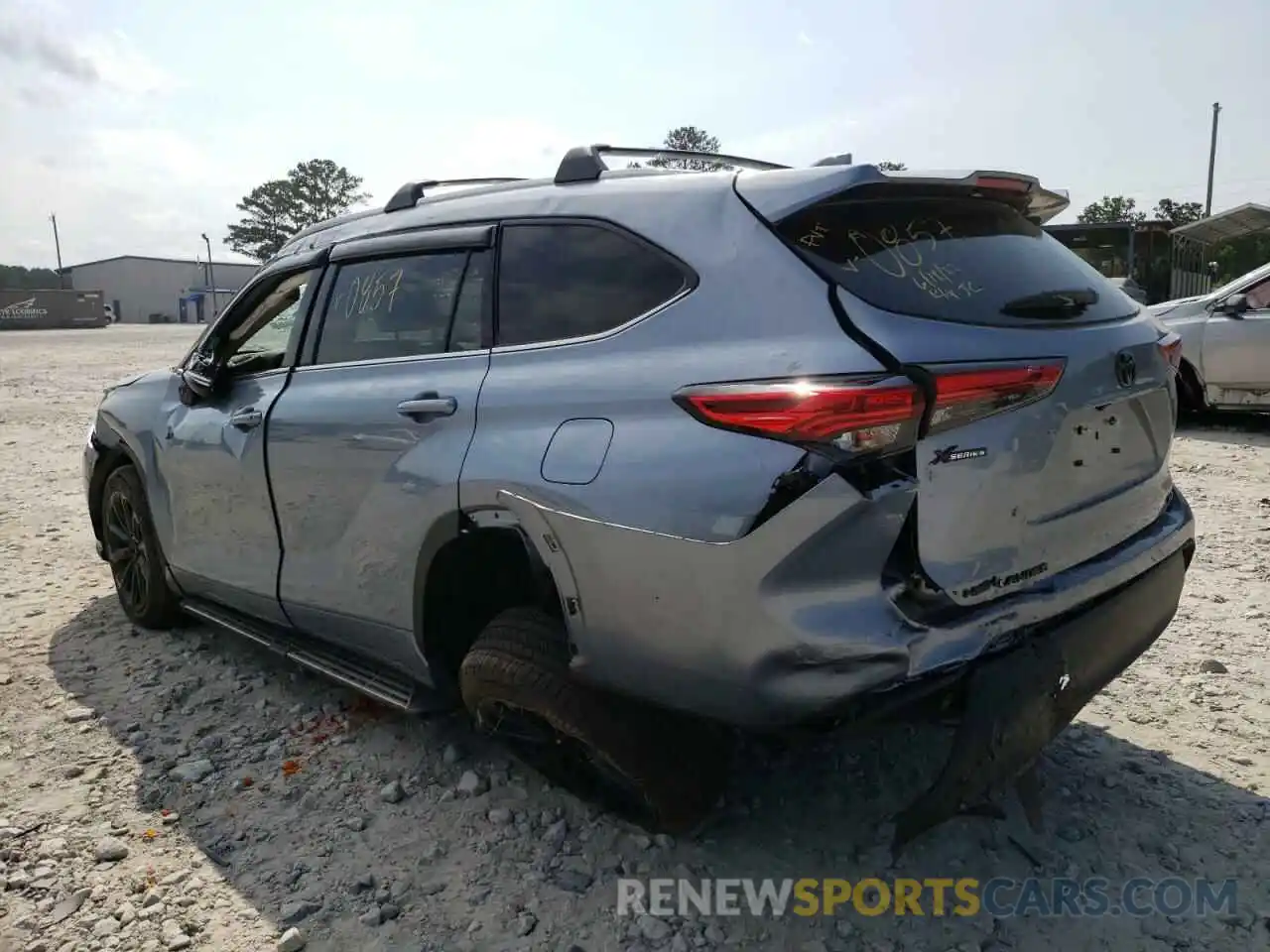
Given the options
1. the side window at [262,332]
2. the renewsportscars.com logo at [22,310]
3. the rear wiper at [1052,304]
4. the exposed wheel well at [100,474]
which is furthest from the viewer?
the renewsportscars.com logo at [22,310]

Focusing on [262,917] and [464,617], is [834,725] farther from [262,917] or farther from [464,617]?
[262,917]

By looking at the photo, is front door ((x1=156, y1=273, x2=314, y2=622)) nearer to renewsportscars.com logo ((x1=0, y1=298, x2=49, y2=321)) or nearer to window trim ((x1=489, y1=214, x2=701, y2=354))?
window trim ((x1=489, y1=214, x2=701, y2=354))

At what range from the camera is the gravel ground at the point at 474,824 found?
2.31 meters

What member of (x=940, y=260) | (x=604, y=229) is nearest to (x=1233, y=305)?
(x=940, y=260)

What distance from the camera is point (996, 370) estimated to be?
6.66 feet

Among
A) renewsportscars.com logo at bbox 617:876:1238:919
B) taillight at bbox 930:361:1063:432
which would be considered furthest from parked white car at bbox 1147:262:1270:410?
taillight at bbox 930:361:1063:432

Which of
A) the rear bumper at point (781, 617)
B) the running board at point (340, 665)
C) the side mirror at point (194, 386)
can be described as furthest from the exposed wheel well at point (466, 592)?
the side mirror at point (194, 386)

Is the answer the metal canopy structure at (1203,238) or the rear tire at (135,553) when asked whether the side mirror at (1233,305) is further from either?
the metal canopy structure at (1203,238)

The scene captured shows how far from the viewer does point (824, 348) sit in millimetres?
1995

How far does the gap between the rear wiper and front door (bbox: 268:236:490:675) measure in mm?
1408

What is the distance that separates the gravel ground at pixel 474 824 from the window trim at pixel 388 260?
4.32 ft

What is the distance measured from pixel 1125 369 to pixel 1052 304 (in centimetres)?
25

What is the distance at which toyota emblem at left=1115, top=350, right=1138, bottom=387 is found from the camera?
2324 millimetres

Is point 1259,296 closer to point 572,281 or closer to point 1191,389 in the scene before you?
point 1191,389
